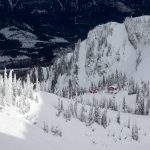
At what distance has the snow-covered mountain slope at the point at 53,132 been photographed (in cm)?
6666

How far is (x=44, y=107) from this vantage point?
289 feet

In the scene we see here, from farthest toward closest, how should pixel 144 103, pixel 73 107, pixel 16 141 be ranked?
pixel 144 103 < pixel 73 107 < pixel 16 141

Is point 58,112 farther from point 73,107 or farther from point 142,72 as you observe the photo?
point 142,72

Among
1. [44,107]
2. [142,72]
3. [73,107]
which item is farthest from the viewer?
[142,72]

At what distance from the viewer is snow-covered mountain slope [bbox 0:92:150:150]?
66656mm

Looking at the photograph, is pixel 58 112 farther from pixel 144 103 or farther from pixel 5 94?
pixel 144 103

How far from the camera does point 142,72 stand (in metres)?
196

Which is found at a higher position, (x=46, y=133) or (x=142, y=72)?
(x=46, y=133)

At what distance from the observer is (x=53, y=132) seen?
7638 cm

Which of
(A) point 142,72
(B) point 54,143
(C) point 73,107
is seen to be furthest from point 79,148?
(A) point 142,72

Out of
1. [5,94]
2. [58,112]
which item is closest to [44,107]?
[58,112]

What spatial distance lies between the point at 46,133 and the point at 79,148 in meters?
5.39

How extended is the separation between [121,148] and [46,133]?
14907 mm

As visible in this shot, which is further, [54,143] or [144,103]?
[144,103]
